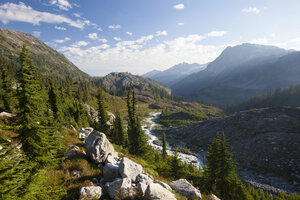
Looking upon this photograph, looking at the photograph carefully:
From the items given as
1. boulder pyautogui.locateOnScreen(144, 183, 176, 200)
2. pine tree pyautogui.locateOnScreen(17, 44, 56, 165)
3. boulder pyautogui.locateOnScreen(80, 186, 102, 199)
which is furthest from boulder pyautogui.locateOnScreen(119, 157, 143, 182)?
pine tree pyautogui.locateOnScreen(17, 44, 56, 165)

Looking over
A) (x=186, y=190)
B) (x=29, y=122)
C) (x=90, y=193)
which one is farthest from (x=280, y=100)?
(x=29, y=122)

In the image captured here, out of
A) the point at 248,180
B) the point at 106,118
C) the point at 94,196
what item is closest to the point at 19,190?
the point at 94,196

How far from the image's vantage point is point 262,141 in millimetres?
49062

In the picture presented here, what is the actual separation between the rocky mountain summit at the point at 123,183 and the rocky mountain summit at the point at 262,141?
37334 mm

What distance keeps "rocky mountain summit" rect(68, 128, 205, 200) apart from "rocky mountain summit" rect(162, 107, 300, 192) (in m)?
37.3

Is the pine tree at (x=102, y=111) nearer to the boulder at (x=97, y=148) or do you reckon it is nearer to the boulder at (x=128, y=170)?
the boulder at (x=97, y=148)

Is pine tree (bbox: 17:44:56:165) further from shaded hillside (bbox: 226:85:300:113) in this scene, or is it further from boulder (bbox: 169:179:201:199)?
shaded hillside (bbox: 226:85:300:113)

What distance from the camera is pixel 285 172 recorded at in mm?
36781

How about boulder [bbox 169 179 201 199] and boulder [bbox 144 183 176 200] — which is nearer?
boulder [bbox 144 183 176 200]

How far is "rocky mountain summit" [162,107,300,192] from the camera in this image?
36781 mm

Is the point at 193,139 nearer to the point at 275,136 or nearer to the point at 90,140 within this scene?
the point at 275,136

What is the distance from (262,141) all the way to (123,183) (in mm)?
59555

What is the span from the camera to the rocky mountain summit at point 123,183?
863cm

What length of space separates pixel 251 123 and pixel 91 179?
70.9m
